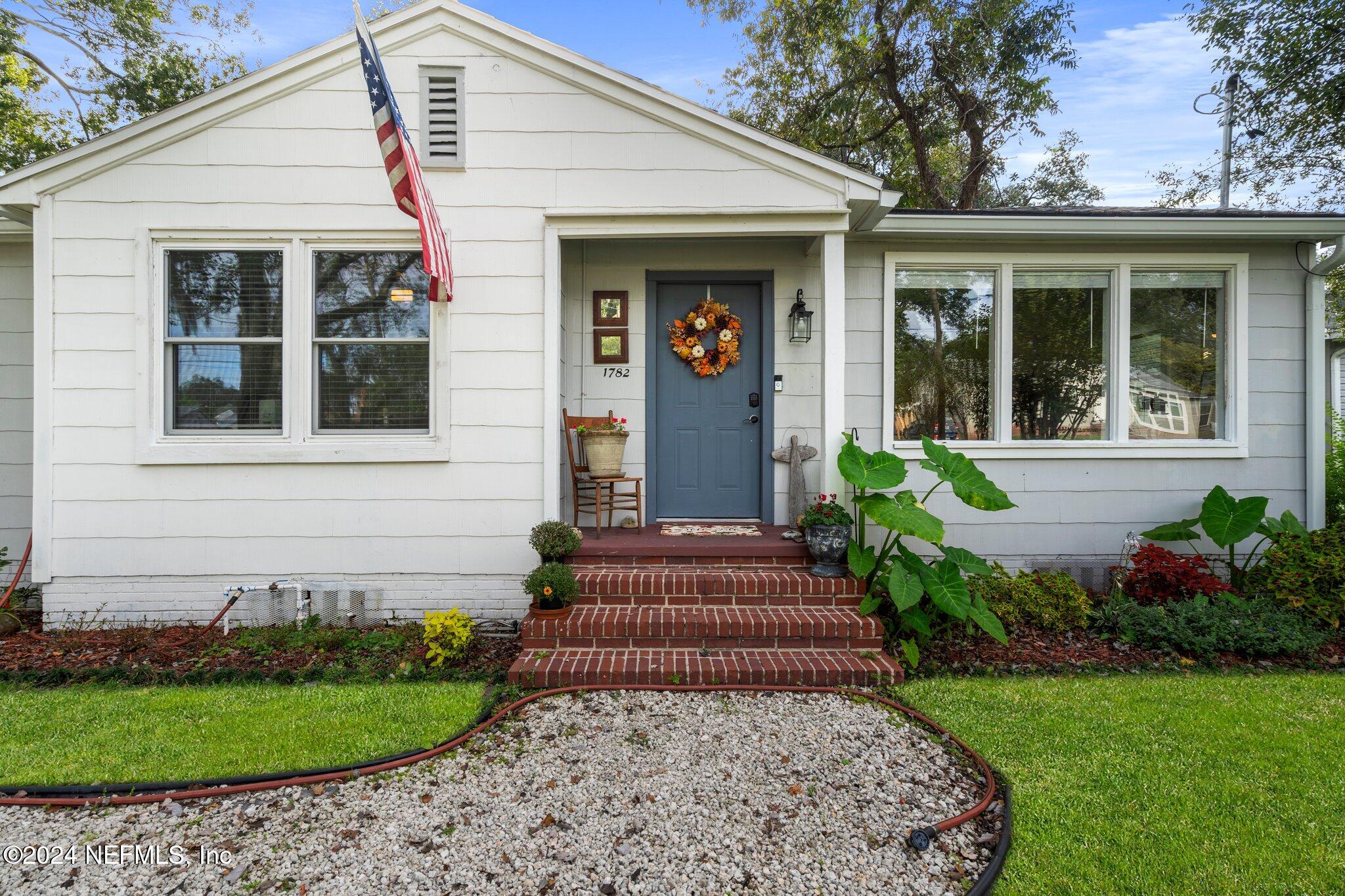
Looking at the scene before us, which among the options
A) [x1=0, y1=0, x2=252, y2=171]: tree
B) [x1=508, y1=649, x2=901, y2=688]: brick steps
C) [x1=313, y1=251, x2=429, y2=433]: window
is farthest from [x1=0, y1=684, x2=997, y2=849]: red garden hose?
[x1=0, y1=0, x2=252, y2=171]: tree

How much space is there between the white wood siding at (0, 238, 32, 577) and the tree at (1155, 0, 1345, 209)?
1589 cm

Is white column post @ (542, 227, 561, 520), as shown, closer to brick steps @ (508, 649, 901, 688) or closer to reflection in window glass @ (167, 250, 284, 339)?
brick steps @ (508, 649, 901, 688)

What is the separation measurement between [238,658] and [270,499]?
42.7 inches

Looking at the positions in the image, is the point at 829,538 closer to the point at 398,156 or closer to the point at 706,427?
the point at 706,427

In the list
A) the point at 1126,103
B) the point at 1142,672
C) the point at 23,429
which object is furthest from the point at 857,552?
the point at 1126,103

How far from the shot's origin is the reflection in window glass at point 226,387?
4516 mm

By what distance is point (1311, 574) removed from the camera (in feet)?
14.6

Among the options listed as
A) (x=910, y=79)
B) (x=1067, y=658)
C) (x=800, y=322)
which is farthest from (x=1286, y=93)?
(x=1067, y=658)

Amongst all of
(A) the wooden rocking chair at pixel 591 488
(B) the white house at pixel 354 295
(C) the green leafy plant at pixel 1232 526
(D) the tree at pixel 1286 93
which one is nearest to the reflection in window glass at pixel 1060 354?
(B) the white house at pixel 354 295

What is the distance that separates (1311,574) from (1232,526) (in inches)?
20.5

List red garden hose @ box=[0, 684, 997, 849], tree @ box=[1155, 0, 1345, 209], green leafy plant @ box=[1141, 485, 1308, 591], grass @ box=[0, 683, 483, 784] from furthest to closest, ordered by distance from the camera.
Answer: tree @ box=[1155, 0, 1345, 209], green leafy plant @ box=[1141, 485, 1308, 591], grass @ box=[0, 683, 483, 784], red garden hose @ box=[0, 684, 997, 849]

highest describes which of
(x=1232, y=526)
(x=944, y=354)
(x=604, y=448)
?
(x=944, y=354)

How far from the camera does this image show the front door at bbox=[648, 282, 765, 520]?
5383 millimetres

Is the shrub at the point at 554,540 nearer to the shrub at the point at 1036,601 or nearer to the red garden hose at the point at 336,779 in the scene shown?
the red garden hose at the point at 336,779
